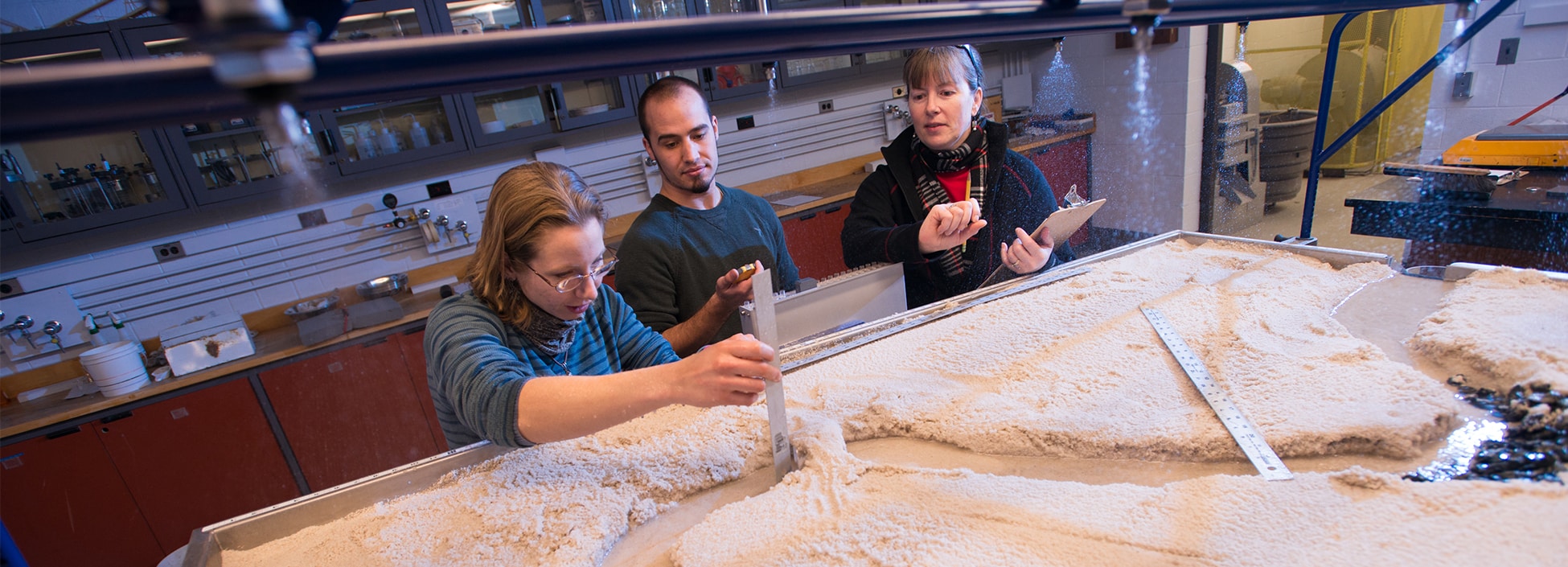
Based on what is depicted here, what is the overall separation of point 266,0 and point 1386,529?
1140mm

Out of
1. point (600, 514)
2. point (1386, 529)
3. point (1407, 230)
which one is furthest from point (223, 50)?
point (1407, 230)

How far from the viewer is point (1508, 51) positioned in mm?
2961

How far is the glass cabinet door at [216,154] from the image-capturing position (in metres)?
2.83

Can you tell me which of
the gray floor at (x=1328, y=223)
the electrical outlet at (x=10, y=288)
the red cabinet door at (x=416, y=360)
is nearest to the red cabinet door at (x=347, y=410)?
the red cabinet door at (x=416, y=360)

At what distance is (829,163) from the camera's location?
15.5 ft

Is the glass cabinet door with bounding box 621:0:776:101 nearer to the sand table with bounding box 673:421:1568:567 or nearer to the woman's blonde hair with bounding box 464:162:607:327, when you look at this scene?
the woman's blonde hair with bounding box 464:162:607:327

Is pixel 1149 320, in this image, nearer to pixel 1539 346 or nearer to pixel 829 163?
pixel 1539 346

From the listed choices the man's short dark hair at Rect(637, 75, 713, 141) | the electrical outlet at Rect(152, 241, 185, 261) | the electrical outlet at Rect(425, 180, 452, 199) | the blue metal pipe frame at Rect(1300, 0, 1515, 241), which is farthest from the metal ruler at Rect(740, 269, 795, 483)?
the electrical outlet at Rect(152, 241, 185, 261)

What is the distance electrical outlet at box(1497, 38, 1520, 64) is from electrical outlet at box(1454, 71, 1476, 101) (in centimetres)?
10

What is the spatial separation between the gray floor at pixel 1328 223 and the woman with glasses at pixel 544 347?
4380mm

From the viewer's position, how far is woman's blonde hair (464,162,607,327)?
120 cm

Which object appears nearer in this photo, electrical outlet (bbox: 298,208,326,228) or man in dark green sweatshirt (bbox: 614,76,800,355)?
man in dark green sweatshirt (bbox: 614,76,800,355)

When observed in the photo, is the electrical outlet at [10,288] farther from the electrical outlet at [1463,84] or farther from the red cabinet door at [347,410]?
the electrical outlet at [1463,84]

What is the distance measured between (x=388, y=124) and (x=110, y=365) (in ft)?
4.91
